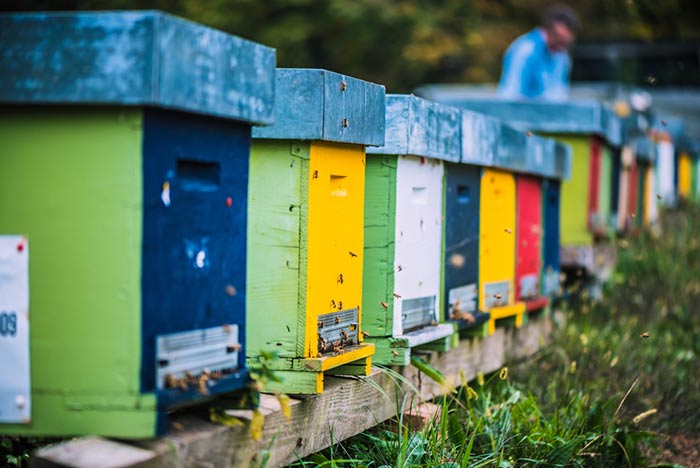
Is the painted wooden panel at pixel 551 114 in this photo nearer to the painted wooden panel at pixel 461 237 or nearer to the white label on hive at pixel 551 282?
the white label on hive at pixel 551 282

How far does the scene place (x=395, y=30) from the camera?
21.5 m

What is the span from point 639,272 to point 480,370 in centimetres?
354

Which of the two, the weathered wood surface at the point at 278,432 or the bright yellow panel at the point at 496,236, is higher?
the bright yellow panel at the point at 496,236

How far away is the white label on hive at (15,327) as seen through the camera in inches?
95.6

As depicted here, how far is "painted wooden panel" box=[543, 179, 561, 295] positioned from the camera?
621 cm

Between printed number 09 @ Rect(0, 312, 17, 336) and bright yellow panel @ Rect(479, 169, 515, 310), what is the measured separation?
275 centimetres

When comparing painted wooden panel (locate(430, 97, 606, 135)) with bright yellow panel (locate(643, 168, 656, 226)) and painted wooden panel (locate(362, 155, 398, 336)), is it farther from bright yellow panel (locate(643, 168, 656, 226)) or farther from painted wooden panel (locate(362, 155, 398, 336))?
painted wooden panel (locate(362, 155, 398, 336))

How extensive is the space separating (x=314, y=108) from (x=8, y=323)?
46.1 inches

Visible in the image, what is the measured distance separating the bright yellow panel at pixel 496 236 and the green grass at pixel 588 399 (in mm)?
470

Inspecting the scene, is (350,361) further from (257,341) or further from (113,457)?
(113,457)

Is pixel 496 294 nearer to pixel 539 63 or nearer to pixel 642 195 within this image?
pixel 539 63

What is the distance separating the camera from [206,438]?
2.63m

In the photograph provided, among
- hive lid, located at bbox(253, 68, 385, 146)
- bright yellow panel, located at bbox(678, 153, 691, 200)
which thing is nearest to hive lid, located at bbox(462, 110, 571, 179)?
hive lid, located at bbox(253, 68, 385, 146)

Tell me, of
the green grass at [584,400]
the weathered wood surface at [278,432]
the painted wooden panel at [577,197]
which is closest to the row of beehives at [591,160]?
the painted wooden panel at [577,197]
